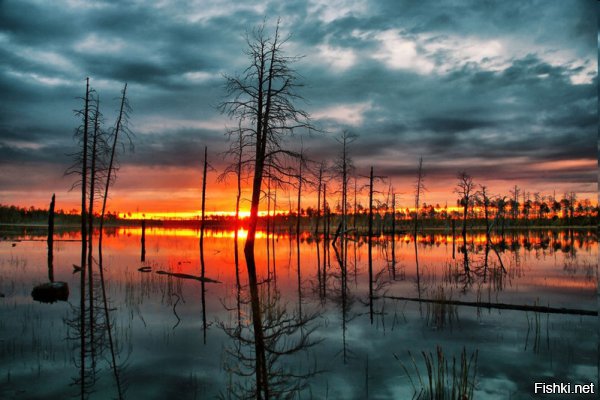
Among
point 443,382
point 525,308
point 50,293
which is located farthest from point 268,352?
point 50,293

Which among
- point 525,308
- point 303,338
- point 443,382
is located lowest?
point 303,338

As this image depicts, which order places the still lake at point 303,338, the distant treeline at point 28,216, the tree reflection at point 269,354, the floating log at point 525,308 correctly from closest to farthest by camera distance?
the tree reflection at point 269,354, the still lake at point 303,338, the floating log at point 525,308, the distant treeline at point 28,216

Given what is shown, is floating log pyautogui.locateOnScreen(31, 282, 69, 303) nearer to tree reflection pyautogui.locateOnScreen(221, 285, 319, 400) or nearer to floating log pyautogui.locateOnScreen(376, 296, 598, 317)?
tree reflection pyautogui.locateOnScreen(221, 285, 319, 400)

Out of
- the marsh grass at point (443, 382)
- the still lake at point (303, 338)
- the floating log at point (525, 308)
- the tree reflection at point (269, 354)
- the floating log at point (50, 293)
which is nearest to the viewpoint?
the marsh grass at point (443, 382)

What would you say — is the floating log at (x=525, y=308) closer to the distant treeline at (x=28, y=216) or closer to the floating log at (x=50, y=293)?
the floating log at (x=50, y=293)

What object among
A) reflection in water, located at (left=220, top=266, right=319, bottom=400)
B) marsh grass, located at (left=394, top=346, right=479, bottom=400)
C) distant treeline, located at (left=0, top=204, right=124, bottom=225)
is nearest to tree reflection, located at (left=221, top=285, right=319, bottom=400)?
reflection in water, located at (left=220, top=266, right=319, bottom=400)

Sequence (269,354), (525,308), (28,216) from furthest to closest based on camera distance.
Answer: (28,216) → (525,308) → (269,354)

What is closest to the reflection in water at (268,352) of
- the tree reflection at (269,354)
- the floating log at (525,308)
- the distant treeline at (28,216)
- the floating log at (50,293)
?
the tree reflection at (269,354)

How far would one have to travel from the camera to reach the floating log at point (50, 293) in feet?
48.1

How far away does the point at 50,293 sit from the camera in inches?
581

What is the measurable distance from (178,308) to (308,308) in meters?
4.27

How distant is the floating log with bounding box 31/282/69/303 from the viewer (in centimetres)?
1466

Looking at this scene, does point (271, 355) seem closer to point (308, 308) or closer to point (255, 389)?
point (255, 389)

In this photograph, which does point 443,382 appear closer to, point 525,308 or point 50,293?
point 525,308
